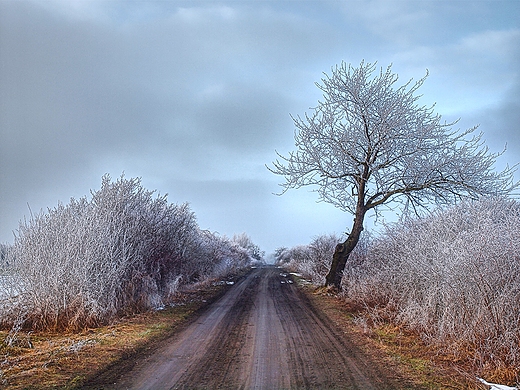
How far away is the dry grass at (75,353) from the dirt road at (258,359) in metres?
0.51

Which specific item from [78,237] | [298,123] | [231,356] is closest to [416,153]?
[298,123]

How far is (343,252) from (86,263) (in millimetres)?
10007

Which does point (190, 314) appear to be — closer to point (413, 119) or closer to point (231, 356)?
point (231, 356)

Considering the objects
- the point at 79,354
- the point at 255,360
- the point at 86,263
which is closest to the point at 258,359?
the point at 255,360

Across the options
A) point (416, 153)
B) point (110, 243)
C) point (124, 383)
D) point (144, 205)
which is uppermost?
point (416, 153)

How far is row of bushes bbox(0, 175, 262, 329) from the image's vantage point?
30.0 ft

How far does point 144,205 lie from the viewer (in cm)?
1378

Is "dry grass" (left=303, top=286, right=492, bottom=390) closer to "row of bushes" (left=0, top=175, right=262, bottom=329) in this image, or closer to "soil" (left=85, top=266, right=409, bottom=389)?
"soil" (left=85, top=266, right=409, bottom=389)

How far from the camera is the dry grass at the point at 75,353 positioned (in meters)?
5.77

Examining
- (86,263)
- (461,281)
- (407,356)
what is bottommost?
(407,356)

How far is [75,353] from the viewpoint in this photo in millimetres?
7016

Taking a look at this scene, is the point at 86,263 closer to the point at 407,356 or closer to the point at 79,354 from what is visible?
the point at 79,354

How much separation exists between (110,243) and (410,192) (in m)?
11.0

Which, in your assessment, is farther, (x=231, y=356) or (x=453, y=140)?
(x=453, y=140)
